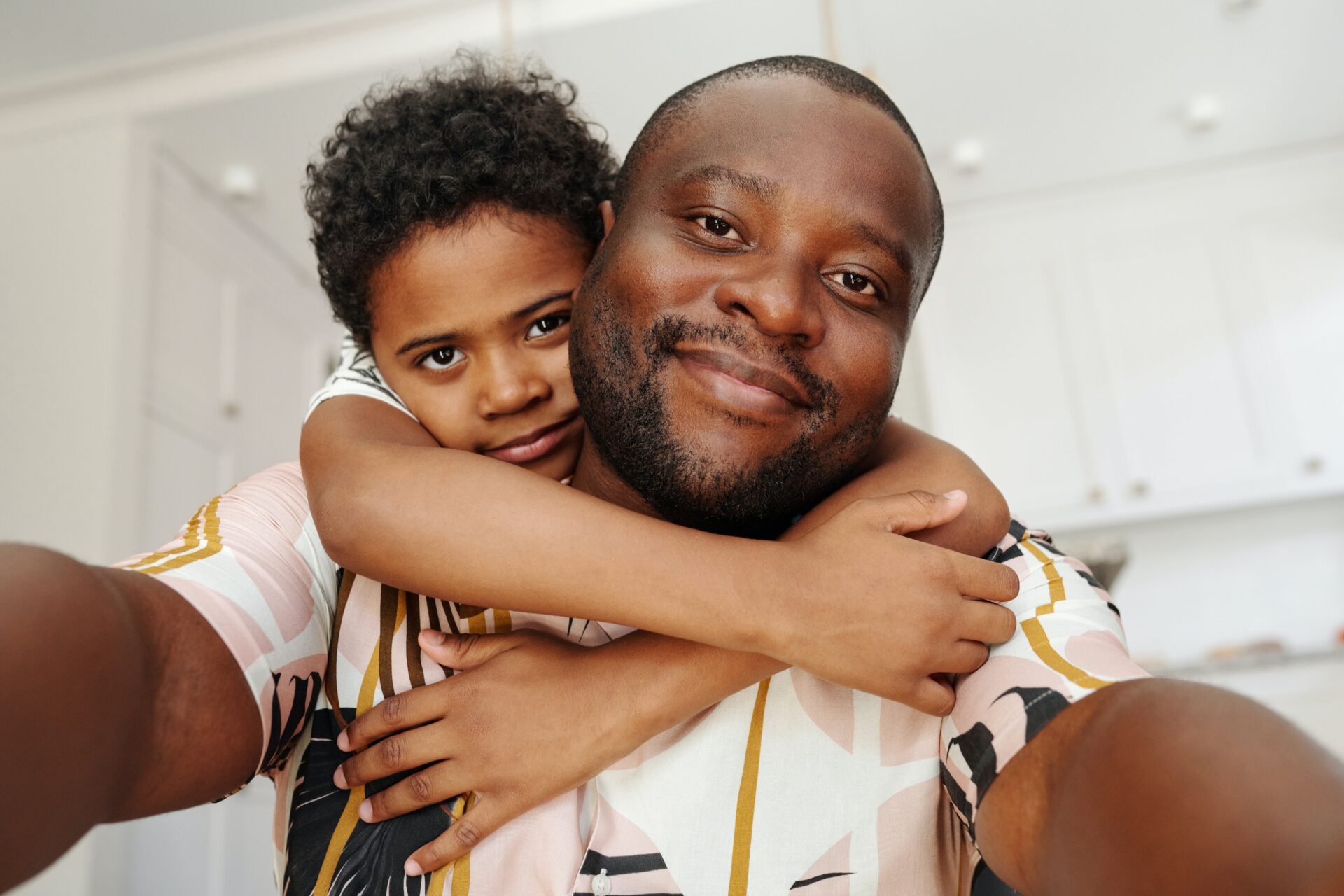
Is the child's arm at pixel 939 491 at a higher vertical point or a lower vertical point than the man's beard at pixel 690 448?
lower

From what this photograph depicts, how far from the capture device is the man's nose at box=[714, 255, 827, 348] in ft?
2.97

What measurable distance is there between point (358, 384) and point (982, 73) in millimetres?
3219

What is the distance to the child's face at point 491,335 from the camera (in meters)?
1.27

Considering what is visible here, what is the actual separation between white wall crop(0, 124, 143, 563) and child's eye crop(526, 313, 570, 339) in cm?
252

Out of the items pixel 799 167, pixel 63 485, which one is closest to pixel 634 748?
pixel 799 167

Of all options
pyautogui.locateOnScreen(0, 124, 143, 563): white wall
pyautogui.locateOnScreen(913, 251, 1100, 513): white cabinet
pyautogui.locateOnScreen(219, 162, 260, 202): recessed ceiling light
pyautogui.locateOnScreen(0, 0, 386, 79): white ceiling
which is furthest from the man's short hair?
pyautogui.locateOnScreen(219, 162, 260, 202): recessed ceiling light

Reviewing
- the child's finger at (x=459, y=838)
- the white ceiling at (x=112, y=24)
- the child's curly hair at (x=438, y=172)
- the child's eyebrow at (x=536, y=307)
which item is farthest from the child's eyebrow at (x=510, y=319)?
the white ceiling at (x=112, y=24)

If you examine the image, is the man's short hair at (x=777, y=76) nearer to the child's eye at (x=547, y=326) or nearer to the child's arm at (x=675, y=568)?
the child's eye at (x=547, y=326)

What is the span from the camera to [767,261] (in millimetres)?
950

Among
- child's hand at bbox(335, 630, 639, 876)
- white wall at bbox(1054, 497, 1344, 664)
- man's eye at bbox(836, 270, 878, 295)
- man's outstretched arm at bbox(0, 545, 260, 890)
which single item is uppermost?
man's eye at bbox(836, 270, 878, 295)

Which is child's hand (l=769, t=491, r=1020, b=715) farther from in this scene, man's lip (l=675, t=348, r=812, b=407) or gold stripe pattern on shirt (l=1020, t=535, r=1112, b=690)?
man's lip (l=675, t=348, r=812, b=407)

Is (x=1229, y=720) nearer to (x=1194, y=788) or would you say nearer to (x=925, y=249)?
(x=1194, y=788)

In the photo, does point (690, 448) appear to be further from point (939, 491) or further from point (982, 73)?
point (982, 73)

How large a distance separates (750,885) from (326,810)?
14.5 inches
